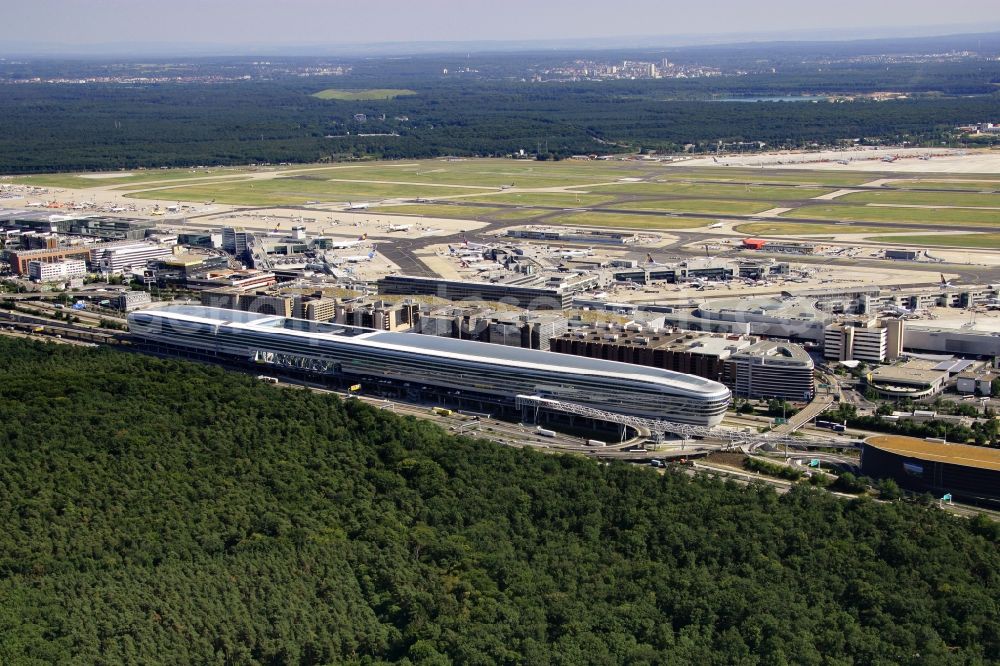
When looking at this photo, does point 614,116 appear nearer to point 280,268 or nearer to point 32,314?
point 280,268

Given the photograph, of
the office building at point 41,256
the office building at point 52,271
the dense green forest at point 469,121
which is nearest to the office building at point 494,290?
the office building at point 52,271

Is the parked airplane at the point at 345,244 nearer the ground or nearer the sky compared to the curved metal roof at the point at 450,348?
nearer the ground

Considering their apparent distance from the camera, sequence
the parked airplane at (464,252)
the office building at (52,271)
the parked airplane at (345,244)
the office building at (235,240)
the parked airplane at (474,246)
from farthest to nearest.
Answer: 1. the parked airplane at (345,244)
2. the office building at (235,240)
3. the parked airplane at (474,246)
4. the parked airplane at (464,252)
5. the office building at (52,271)

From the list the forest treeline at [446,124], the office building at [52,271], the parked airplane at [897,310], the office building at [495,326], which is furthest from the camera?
the forest treeline at [446,124]

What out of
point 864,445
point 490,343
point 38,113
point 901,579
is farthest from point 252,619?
point 38,113

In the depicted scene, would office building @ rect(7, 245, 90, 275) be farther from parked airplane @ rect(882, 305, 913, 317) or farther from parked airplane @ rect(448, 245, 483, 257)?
parked airplane @ rect(882, 305, 913, 317)

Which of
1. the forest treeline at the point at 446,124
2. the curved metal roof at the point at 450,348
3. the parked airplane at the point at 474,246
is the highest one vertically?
the forest treeline at the point at 446,124

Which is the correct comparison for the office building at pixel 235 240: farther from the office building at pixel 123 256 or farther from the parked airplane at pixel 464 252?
the parked airplane at pixel 464 252

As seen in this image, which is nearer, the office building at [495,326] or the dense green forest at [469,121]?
the office building at [495,326]
